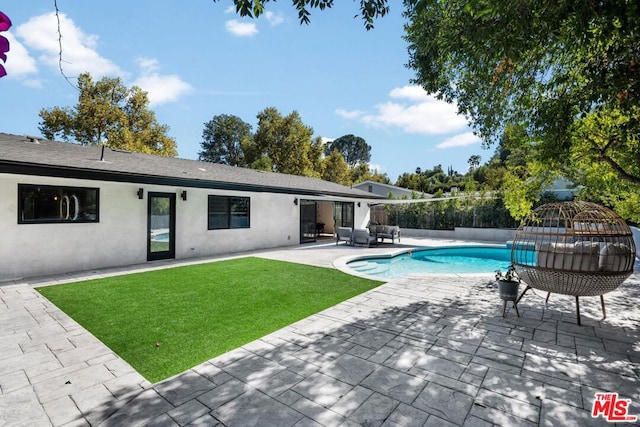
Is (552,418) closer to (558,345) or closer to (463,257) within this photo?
(558,345)

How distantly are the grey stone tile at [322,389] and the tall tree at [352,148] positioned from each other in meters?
69.8

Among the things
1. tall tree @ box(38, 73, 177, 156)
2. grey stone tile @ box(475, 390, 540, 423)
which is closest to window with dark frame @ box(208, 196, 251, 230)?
grey stone tile @ box(475, 390, 540, 423)

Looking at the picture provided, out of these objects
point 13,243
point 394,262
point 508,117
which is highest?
point 508,117

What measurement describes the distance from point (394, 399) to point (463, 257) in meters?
12.7

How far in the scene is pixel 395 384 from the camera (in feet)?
10.6

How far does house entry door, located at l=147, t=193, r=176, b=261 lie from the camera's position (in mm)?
10266

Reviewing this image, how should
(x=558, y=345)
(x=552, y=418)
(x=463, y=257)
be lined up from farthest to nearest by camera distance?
(x=463, y=257) < (x=558, y=345) < (x=552, y=418)

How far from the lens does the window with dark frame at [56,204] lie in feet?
25.9

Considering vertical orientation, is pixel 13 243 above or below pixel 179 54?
below

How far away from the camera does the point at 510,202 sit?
9.73 meters

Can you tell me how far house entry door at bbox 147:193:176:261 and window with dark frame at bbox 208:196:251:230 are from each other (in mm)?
1433

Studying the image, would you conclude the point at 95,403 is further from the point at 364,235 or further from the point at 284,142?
the point at 284,142

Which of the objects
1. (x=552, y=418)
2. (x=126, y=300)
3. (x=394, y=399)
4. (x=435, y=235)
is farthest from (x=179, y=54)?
(x=435, y=235)

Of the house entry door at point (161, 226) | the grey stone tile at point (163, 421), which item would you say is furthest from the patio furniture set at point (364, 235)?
the grey stone tile at point (163, 421)
